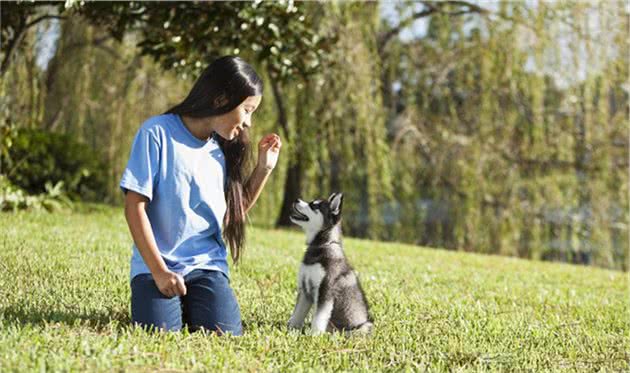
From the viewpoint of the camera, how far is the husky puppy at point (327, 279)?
3.90m

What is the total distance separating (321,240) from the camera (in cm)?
404

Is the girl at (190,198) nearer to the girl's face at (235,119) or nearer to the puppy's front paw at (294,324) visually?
the girl's face at (235,119)

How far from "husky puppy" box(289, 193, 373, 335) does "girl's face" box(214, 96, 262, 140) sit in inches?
20.1

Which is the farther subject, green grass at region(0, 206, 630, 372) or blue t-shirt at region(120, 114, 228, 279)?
blue t-shirt at region(120, 114, 228, 279)

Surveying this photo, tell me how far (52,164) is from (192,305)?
7.80 metres

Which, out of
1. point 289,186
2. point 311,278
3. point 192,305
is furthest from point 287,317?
point 289,186

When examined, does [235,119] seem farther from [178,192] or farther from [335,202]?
[335,202]

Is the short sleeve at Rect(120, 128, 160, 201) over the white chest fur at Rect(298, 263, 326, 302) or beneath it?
over

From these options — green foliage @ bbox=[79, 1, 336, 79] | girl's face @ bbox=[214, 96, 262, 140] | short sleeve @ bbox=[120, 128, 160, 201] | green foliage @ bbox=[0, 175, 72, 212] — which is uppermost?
green foliage @ bbox=[79, 1, 336, 79]

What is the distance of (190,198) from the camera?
13.5 feet

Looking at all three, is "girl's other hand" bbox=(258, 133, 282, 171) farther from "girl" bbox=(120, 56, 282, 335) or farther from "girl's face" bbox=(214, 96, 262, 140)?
"girl's face" bbox=(214, 96, 262, 140)

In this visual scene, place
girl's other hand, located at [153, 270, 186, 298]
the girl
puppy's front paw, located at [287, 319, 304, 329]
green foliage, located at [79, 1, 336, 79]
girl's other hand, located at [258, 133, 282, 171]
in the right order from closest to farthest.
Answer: girl's other hand, located at [153, 270, 186, 298]
the girl
puppy's front paw, located at [287, 319, 304, 329]
girl's other hand, located at [258, 133, 282, 171]
green foliage, located at [79, 1, 336, 79]

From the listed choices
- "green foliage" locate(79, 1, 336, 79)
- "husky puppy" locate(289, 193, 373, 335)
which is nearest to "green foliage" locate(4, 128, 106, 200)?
"green foliage" locate(79, 1, 336, 79)

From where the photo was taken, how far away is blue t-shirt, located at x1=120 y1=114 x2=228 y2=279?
3.97 m
